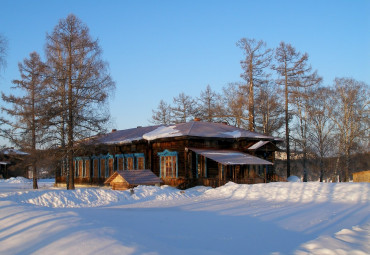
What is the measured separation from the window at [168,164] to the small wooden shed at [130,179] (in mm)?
2907

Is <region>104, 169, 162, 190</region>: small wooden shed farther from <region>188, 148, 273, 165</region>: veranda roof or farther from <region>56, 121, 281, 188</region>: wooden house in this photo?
<region>188, 148, 273, 165</region>: veranda roof

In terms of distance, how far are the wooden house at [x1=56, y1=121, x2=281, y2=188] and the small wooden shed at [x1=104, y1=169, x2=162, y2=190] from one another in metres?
2.46

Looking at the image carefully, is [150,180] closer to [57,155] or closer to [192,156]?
[192,156]

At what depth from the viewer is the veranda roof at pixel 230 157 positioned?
21689 mm

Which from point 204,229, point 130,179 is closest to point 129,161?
point 130,179

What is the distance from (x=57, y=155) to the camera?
74.5 ft

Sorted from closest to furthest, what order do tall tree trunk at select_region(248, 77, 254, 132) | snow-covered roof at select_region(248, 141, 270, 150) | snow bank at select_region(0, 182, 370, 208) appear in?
snow bank at select_region(0, 182, 370, 208) → snow-covered roof at select_region(248, 141, 270, 150) → tall tree trunk at select_region(248, 77, 254, 132)

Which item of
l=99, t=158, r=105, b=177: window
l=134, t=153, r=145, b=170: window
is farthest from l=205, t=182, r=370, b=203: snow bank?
Result: l=99, t=158, r=105, b=177: window

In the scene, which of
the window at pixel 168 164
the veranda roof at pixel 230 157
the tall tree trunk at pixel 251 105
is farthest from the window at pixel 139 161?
the tall tree trunk at pixel 251 105

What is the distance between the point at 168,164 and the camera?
2475 cm

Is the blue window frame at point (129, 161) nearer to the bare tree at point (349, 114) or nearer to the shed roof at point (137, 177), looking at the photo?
the shed roof at point (137, 177)

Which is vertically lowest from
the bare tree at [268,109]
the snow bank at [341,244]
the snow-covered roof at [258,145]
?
the snow bank at [341,244]

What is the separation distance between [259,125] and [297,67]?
8.42 meters

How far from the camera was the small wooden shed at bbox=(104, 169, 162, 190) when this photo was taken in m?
20.5
